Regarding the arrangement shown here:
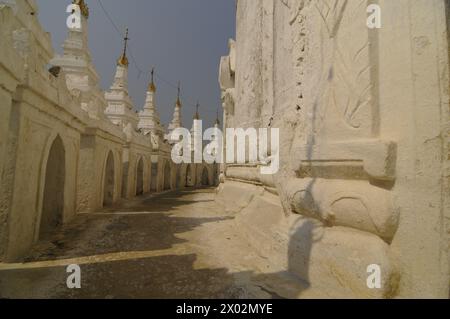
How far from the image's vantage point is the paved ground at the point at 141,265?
2447 millimetres

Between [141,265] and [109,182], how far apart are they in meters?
6.34

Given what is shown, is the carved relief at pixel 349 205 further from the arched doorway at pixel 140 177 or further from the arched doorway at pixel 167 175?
the arched doorway at pixel 167 175

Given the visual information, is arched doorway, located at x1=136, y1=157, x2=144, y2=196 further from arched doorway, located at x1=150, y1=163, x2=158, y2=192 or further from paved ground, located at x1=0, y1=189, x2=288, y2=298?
paved ground, located at x1=0, y1=189, x2=288, y2=298

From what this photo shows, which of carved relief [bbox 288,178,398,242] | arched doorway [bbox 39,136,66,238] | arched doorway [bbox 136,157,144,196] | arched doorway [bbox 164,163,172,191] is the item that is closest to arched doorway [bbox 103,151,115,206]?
arched doorway [bbox 39,136,66,238]

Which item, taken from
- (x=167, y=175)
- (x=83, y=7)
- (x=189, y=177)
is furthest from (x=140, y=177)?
Answer: (x=189, y=177)

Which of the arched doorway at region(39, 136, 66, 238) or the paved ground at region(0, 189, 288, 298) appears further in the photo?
the arched doorway at region(39, 136, 66, 238)

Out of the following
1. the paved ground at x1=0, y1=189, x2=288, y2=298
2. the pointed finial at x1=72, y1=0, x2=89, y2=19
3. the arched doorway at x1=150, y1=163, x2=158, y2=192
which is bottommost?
the paved ground at x1=0, y1=189, x2=288, y2=298

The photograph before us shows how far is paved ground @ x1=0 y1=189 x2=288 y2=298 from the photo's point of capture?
2.45m

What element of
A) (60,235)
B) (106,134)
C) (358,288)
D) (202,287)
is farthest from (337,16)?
(106,134)

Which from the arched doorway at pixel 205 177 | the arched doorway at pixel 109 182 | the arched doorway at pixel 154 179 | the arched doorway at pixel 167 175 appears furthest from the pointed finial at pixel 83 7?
the arched doorway at pixel 205 177

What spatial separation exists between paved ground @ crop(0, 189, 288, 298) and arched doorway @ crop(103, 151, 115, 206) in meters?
3.48

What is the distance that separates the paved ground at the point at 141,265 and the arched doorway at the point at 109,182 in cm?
348

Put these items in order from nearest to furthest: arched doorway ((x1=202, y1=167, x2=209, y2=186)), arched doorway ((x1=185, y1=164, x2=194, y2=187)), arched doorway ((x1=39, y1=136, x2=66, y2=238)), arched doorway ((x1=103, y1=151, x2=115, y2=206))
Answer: arched doorway ((x1=39, y1=136, x2=66, y2=238))
arched doorway ((x1=103, y1=151, x2=115, y2=206))
arched doorway ((x1=185, y1=164, x2=194, y2=187))
arched doorway ((x1=202, y1=167, x2=209, y2=186))

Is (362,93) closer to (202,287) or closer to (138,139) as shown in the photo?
(202,287)
